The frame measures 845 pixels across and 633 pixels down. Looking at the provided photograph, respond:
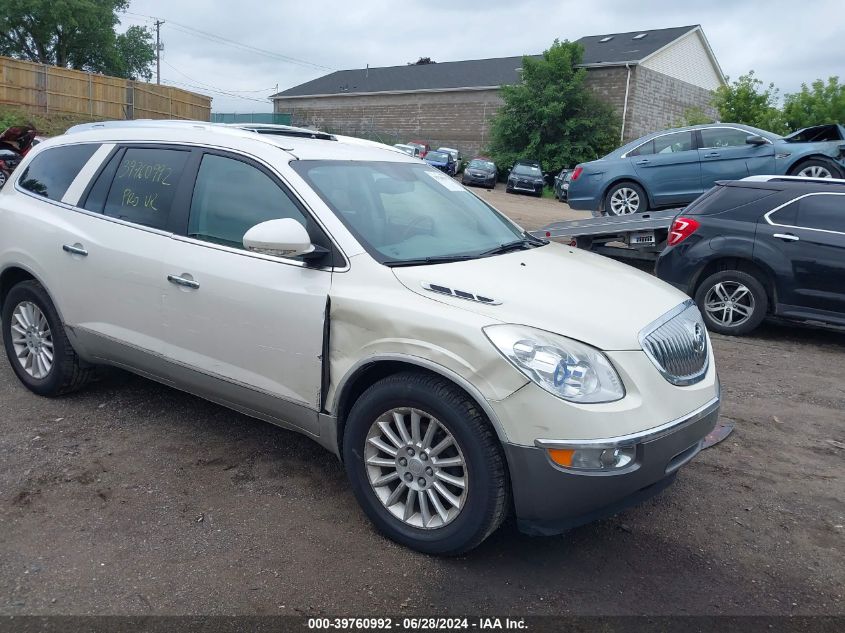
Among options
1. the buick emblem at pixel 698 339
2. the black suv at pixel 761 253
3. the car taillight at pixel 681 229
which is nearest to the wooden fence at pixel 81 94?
the car taillight at pixel 681 229

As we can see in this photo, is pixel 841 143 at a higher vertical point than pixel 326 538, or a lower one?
higher

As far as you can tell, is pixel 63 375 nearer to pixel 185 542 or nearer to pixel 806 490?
pixel 185 542

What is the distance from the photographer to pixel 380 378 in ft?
11.1

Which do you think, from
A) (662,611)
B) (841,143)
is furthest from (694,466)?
(841,143)

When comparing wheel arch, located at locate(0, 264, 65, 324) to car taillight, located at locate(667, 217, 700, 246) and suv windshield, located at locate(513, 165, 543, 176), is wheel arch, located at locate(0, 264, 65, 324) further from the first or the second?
suv windshield, located at locate(513, 165, 543, 176)

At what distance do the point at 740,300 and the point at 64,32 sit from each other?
5616cm

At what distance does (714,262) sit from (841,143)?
539cm

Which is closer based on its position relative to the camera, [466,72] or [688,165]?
[688,165]

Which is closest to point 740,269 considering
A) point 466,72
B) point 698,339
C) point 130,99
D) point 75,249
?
point 698,339

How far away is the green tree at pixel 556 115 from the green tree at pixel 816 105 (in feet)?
29.3

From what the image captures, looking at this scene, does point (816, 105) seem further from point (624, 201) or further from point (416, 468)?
point (416, 468)

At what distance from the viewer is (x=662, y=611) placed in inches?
117

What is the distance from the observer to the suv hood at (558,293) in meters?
3.07

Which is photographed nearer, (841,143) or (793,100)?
(841,143)
